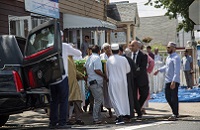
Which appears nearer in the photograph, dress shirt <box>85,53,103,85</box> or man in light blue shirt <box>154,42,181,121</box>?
dress shirt <box>85,53,103,85</box>

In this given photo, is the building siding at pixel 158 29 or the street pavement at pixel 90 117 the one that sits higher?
the building siding at pixel 158 29

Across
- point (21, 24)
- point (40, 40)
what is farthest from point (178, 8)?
point (40, 40)

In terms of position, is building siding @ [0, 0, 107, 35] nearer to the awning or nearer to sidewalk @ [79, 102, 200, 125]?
the awning

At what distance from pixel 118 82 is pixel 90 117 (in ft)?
5.96

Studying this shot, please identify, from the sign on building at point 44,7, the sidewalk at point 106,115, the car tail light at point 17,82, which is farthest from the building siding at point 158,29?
the car tail light at point 17,82

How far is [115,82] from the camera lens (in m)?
9.05

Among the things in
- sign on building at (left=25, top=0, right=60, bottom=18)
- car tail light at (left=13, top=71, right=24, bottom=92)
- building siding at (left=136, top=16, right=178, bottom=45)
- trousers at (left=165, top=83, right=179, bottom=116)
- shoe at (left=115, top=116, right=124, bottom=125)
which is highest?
building siding at (left=136, top=16, right=178, bottom=45)

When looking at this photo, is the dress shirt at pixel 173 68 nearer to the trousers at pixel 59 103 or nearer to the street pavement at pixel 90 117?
the street pavement at pixel 90 117

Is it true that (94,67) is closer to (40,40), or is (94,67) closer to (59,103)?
(59,103)

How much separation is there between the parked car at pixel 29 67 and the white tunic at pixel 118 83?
5.75ft

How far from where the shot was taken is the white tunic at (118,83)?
29.6ft

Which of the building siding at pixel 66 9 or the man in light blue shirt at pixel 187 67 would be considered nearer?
the building siding at pixel 66 9

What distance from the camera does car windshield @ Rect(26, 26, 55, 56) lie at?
7387mm

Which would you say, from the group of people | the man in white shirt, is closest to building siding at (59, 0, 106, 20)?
the group of people
